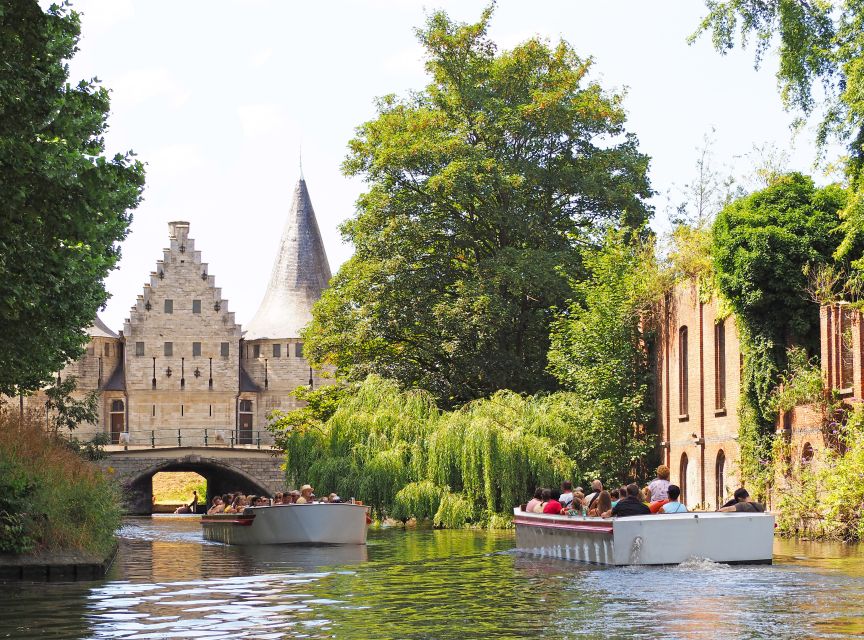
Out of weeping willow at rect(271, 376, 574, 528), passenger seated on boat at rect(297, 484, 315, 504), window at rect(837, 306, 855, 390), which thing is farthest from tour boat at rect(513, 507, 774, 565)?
weeping willow at rect(271, 376, 574, 528)

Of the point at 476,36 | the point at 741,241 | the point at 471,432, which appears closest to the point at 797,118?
the point at 741,241

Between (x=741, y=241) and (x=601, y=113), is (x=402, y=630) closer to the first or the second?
(x=741, y=241)

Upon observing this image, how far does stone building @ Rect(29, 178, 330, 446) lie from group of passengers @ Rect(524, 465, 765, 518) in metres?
55.9

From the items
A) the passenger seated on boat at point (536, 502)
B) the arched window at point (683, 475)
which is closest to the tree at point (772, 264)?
the arched window at point (683, 475)

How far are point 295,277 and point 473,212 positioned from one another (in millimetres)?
37274

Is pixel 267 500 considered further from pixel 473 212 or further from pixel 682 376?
pixel 473 212

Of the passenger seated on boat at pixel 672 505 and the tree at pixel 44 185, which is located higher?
the tree at pixel 44 185

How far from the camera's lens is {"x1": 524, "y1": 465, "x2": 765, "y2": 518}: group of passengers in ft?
67.8

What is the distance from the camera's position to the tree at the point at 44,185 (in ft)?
49.2

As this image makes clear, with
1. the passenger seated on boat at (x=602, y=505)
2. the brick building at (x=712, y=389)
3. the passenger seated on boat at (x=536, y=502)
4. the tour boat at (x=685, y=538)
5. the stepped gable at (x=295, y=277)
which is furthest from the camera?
the stepped gable at (x=295, y=277)

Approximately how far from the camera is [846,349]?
2739 cm

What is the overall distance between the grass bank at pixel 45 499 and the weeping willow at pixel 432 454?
12321mm

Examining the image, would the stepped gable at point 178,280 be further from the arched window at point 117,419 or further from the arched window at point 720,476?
the arched window at point 720,476

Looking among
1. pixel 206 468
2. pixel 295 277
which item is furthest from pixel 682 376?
pixel 295 277
